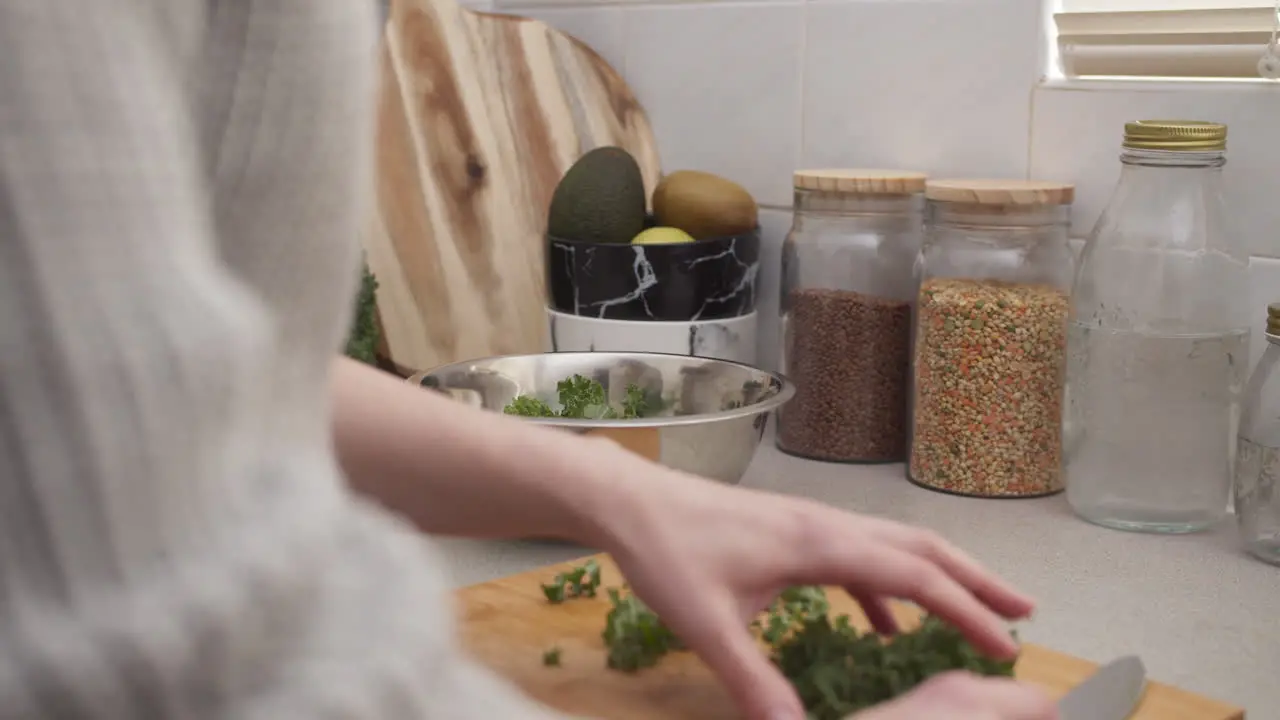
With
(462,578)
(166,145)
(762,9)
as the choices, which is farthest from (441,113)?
(166,145)

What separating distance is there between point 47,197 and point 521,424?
0.45 metres

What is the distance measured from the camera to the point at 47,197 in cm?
21

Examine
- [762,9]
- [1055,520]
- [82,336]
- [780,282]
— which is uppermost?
[762,9]

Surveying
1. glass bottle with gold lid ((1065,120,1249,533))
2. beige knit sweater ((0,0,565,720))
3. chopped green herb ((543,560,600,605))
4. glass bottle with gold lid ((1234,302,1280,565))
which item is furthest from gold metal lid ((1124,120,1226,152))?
beige knit sweater ((0,0,565,720))

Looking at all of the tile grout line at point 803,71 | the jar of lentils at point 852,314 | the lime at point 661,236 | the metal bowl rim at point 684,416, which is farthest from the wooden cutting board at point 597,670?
the tile grout line at point 803,71

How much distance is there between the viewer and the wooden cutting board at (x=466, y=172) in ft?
4.52

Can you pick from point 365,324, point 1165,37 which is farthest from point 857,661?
point 365,324

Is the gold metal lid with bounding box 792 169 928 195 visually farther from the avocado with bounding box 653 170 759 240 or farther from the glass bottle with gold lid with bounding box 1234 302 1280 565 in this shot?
the glass bottle with gold lid with bounding box 1234 302 1280 565

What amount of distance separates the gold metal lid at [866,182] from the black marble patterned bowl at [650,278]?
0.11 meters

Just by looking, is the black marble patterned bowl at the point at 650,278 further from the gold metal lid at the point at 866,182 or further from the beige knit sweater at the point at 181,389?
the beige knit sweater at the point at 181,389

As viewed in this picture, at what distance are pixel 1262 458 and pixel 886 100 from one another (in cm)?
49

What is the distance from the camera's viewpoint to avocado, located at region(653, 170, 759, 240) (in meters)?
1.28

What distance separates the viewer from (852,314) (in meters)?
1.18

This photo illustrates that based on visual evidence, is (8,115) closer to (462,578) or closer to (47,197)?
(47,197)
